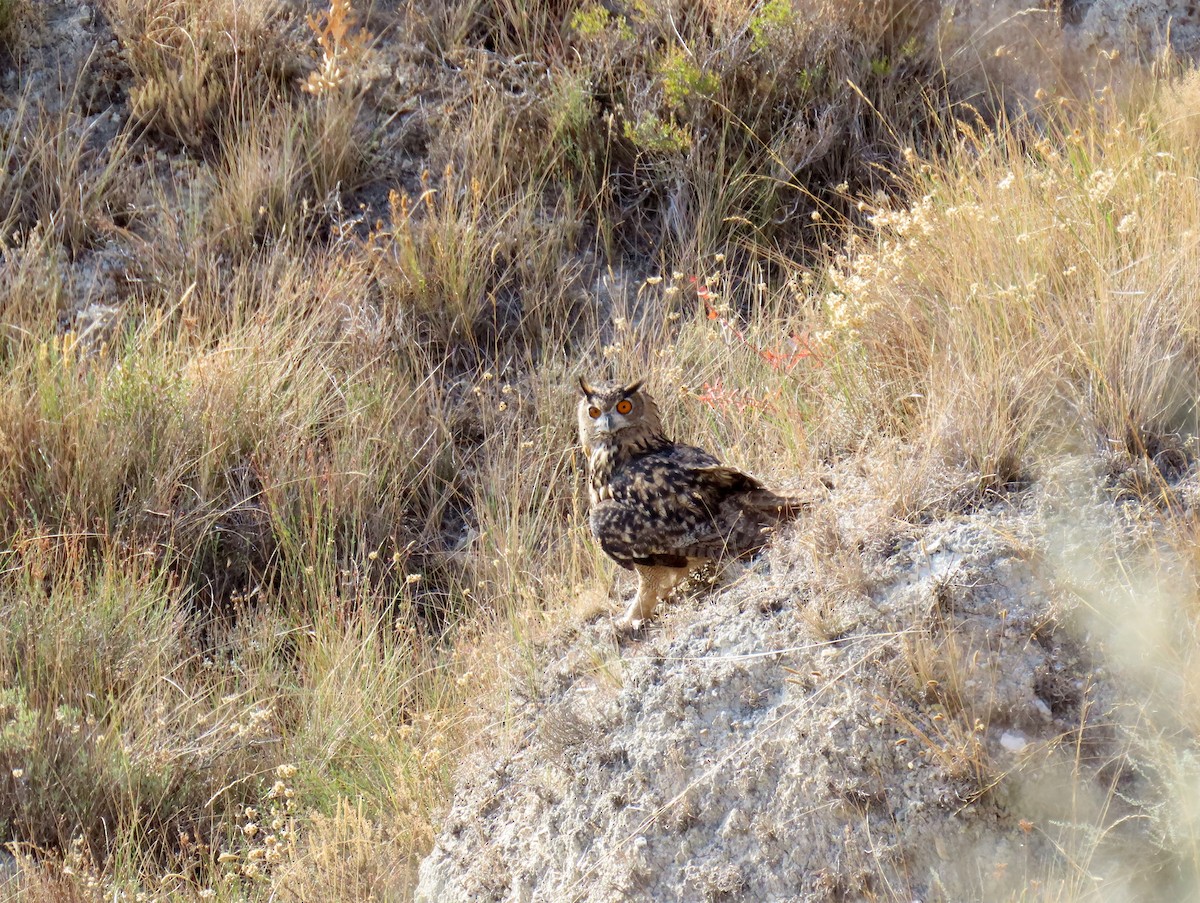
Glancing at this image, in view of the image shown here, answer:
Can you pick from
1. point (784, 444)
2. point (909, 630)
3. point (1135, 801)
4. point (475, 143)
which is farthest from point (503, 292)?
point (1135, 801)

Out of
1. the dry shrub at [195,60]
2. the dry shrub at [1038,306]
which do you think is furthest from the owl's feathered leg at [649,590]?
the dry shrub at [195,60]

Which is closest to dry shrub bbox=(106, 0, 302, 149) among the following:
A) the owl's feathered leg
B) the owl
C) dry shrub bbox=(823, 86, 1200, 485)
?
dry shrub bbox=(823, 86, 1200, 485)

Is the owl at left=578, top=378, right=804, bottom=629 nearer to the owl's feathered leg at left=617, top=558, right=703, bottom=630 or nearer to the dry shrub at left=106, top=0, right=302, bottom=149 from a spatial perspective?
the owl's feathered leg at left=617, top=558, right=703, bottom=630

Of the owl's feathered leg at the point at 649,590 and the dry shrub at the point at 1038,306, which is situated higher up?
the dry shrub at the point at 1038,306

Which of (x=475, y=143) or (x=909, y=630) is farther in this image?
(x=475, y=143)

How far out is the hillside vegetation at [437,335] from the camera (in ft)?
12.7

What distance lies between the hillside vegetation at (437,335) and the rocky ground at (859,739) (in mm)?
168

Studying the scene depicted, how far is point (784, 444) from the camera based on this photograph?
4547 mm

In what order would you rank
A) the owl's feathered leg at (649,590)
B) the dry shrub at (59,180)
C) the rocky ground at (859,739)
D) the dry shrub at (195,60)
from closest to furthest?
the rocky ground at (859,739) < the owl's feathered leg at (649,590) < the dry shrub at (59,180) < the dry shrub at (195,60)

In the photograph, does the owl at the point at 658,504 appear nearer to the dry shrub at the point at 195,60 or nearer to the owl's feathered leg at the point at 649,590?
the owl's feathered leg at the point at 649,590

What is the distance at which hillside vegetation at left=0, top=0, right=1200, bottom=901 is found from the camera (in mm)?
3857

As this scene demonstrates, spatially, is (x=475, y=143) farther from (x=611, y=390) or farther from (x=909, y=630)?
(x=909, y=630)

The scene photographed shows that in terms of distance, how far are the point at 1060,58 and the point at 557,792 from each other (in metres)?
4.58

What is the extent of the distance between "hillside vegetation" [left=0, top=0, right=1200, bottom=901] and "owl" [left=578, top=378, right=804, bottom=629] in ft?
1.37
